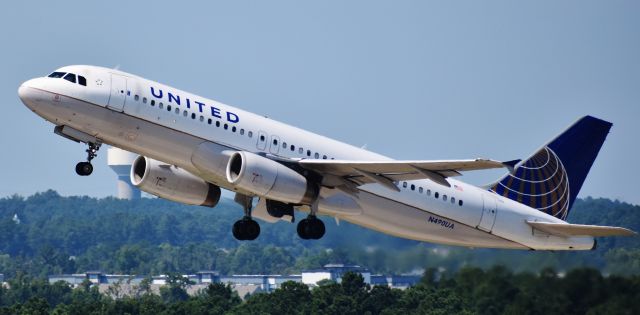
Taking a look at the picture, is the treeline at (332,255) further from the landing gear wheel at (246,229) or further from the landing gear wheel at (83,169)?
the landing gear wheel at (83,169)

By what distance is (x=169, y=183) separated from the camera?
160 feet

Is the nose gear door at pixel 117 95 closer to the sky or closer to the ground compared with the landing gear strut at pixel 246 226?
closer to the sky

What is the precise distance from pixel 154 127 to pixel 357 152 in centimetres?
803

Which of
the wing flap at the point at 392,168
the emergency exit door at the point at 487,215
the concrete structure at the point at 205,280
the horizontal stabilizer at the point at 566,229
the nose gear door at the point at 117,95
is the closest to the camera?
the wing flap at the point at 392,168

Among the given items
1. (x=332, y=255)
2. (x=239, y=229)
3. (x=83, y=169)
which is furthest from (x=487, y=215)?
(x=332, y=255)

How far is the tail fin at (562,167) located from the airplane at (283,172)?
0.27 ft

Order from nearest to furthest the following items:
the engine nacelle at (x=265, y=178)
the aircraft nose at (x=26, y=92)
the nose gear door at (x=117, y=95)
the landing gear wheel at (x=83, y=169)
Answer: the aircraft nose at (x=26, y=92) → the nose gear door at (x=117, y=95) → the engine nacelle at (x=265, y=178) → the landing gear wheel at (x=83, y=169)

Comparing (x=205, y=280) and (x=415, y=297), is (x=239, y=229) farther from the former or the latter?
(x=205, y=280)

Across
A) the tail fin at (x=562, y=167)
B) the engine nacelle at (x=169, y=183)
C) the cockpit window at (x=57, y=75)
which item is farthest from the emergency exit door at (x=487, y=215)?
the cockpit window at (x=57, y=75)

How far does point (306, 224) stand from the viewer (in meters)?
47.3

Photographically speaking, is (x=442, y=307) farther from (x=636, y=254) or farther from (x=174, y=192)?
(x=174, y=192)

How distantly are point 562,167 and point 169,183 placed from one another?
16054mm

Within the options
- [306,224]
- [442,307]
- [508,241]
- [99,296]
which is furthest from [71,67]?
[99,296]

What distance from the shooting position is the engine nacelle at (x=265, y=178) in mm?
44656
